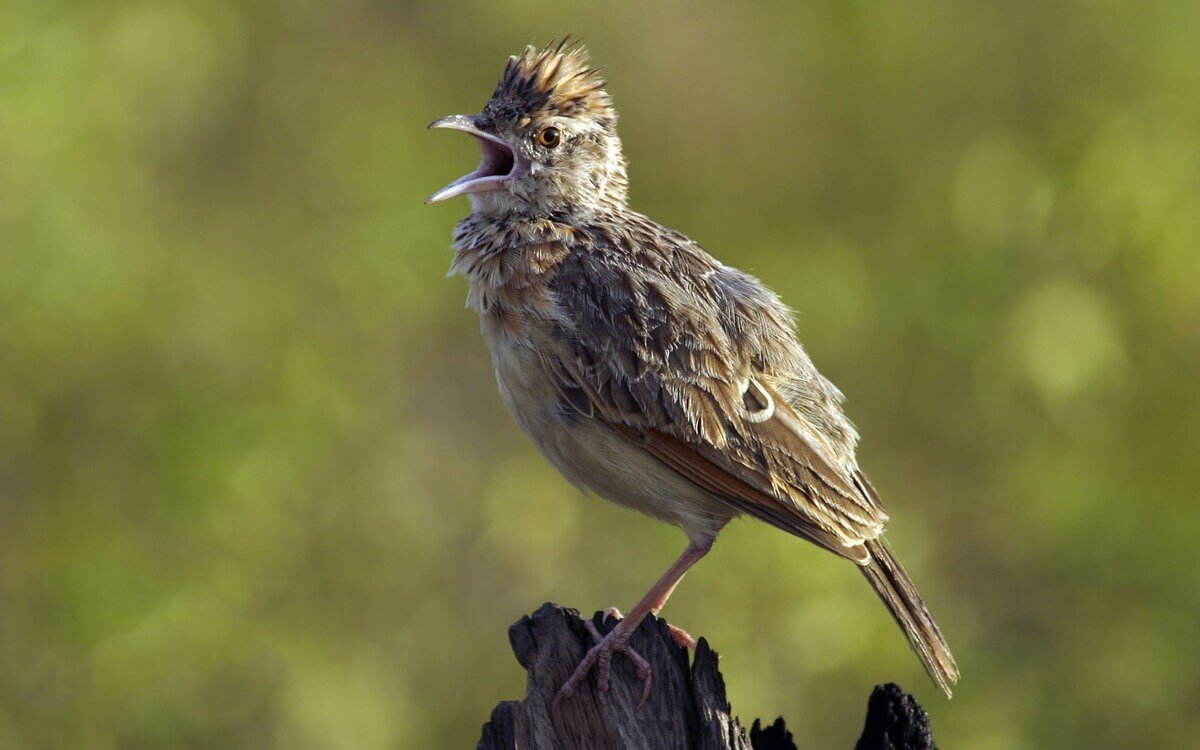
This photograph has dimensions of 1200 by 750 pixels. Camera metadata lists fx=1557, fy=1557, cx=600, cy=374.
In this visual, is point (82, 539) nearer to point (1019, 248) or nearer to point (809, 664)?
point (809, 664)

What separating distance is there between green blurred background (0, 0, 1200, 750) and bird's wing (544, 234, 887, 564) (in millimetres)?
2817

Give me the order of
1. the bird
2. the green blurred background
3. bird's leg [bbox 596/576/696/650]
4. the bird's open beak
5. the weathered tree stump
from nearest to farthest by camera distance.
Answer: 1. the weathered tree stump
2. bird's leg [bbox 596/576/696/650]
3. the bird
4. the bird's open beak
5. the green blurred background

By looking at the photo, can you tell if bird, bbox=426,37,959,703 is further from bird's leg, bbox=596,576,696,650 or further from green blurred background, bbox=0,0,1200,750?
green blurred background, bbox=0,0,1200,750

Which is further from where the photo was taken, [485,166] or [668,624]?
[485,166]

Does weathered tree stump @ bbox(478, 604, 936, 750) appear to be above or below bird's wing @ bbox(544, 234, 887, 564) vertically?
below

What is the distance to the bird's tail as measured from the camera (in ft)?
17.3

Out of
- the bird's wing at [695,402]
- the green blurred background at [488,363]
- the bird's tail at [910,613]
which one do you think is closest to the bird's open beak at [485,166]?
the bird's wing at [695,402]

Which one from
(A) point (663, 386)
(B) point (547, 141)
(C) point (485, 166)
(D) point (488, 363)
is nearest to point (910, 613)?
(A) point (663, 386)

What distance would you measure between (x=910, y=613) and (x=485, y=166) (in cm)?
230

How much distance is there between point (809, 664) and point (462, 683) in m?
1.84

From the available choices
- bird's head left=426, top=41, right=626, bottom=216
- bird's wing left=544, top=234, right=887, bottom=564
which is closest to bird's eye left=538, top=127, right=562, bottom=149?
bird's head left=426, top=41, right=626, bottom=216

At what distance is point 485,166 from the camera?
598 cm

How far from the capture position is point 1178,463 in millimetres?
8844

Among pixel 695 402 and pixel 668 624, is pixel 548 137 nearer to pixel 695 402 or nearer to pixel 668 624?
pixel 695 402
